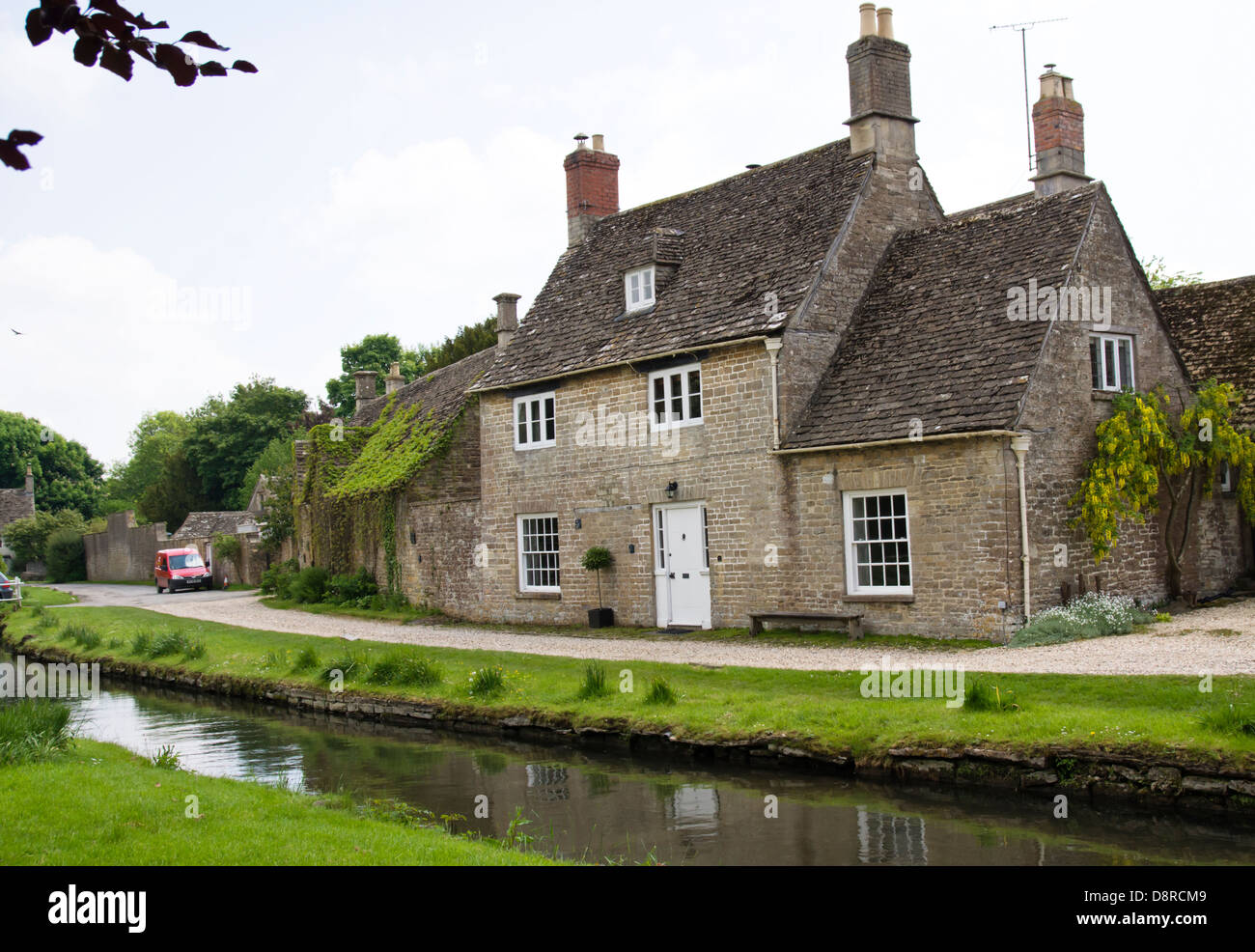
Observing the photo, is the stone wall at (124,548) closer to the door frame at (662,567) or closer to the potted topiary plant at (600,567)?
the potted topiary plant at (600,567)

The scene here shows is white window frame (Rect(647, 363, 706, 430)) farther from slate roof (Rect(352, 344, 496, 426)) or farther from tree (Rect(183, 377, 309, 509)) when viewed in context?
tree (Rect(183, 377, 309, 509))

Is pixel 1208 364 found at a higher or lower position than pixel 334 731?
higher

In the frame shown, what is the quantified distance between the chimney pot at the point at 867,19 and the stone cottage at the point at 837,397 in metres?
0.05

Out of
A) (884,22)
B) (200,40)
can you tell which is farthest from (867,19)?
(200,40)

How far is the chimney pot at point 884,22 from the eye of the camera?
21.7 meters

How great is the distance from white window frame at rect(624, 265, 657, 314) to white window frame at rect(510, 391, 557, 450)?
2.64 m

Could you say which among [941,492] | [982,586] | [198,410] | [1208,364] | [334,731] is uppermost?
[198,410]

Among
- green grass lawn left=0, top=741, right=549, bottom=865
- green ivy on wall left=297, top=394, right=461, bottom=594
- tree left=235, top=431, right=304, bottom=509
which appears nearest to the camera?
green grass lawn left=0, top=741, right=549, bottom=865

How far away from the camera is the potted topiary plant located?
23.3 m

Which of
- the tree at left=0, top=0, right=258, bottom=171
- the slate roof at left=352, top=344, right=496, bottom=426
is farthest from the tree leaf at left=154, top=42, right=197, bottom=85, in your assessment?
the slate roof at left=352, top=344, right=496, bottom=426
